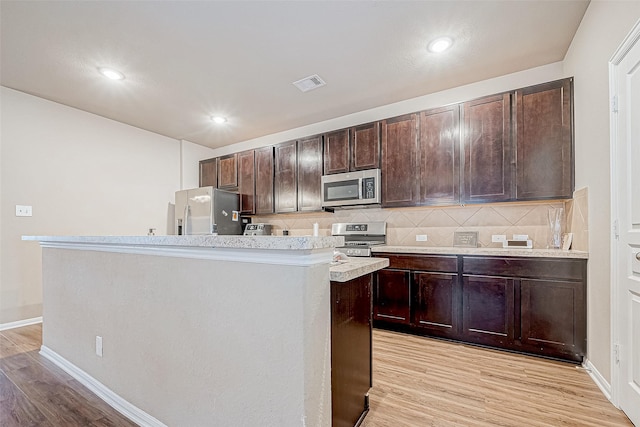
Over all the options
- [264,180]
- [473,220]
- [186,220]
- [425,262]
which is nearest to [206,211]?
[186,220]

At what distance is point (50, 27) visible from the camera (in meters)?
2.27

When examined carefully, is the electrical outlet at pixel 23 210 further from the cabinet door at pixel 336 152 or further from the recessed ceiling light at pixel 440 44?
the recessed ceiling light at pixel 440 44

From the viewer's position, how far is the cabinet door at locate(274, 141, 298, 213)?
13.5 ft

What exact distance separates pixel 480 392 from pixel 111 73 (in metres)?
4.17

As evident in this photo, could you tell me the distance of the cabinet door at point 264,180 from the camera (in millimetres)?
4332

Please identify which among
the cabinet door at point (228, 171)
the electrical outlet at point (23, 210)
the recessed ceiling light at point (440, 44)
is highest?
the recessed ceiling light at point (440, 44)

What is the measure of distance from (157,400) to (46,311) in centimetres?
170

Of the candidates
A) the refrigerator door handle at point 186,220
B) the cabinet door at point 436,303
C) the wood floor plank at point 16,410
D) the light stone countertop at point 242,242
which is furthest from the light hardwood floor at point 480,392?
the refrigerator door handle at point 186,220

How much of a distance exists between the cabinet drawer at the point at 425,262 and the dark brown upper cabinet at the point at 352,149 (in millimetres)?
1134

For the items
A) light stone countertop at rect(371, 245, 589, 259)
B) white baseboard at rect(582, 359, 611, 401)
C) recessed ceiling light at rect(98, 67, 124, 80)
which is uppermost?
recessed ceiling light at rect(98, 67, 124, 80)

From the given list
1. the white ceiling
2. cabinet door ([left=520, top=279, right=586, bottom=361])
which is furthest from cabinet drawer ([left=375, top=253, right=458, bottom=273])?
the white ceiling

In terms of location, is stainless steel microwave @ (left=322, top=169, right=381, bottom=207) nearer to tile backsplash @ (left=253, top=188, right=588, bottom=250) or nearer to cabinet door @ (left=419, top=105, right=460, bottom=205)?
tile backsplash @ (left=253, top=188, right=588, bottom=250)

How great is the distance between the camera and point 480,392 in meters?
1.89

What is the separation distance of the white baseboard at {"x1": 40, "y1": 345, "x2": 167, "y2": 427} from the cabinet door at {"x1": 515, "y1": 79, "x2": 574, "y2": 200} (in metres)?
3.27
